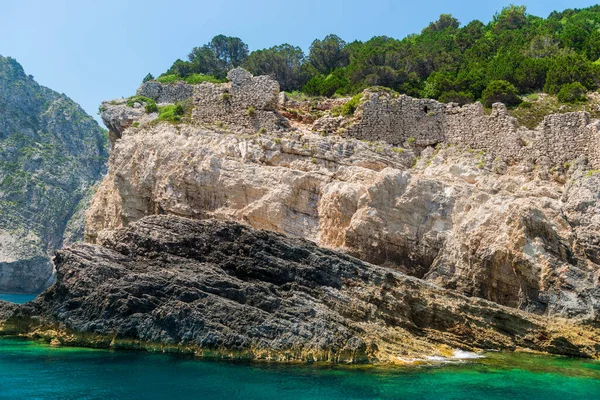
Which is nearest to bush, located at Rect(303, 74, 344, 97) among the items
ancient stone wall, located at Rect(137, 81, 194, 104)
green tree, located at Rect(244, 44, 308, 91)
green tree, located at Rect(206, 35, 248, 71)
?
green tree, located at Rect(244, 44, 308, 91)

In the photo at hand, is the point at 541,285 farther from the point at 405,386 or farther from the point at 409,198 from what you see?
the point at 405,386

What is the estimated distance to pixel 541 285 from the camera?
17.9 metres

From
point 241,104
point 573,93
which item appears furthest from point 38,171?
point 573,93

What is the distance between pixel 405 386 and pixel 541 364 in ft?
16.9

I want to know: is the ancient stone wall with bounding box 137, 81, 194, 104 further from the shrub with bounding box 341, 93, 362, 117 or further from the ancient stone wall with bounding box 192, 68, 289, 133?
the shrub with bounding box 341, 93, 362, 117

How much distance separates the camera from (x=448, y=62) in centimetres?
3750

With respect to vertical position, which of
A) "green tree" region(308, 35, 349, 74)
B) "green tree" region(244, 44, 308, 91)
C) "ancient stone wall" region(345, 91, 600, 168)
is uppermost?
"green tree" region(308, 35, 349, 74)

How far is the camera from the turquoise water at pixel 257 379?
11883 mm

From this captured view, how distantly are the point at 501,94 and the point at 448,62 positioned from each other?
9639 mm

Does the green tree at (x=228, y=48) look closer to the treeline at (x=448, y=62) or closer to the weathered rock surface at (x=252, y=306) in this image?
the treeline at (x=448, y=62)

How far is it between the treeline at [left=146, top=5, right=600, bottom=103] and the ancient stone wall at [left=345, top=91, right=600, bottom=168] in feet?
16.1

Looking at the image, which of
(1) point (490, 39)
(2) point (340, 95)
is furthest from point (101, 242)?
(1) point (490, 39)

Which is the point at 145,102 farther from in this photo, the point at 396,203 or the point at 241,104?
the point at 396,203

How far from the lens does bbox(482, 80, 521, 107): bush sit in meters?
28.6
